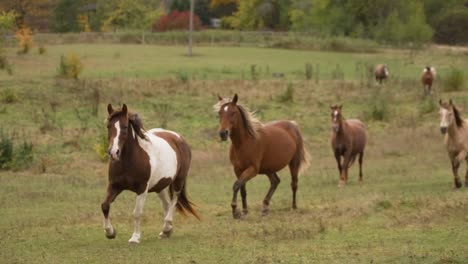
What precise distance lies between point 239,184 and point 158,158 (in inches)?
106

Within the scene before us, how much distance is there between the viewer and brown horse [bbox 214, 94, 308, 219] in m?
15.5

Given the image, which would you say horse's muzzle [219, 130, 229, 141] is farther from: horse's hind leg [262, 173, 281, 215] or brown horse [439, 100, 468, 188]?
brown horse [439, 100, 468, 188]

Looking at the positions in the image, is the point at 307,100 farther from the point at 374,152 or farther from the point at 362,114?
the point at 374,152

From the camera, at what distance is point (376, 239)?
12453mm

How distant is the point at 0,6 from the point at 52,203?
244 ft

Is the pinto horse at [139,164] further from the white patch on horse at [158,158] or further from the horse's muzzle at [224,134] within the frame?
the horse's muzzle at [224,134]

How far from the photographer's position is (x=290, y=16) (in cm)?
11425

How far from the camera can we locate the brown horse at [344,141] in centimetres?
Result: 2244

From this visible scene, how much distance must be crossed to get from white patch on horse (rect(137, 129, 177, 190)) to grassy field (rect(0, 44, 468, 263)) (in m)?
0.95

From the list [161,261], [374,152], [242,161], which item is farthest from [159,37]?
[161,261]

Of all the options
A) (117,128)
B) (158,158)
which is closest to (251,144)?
(158,158)

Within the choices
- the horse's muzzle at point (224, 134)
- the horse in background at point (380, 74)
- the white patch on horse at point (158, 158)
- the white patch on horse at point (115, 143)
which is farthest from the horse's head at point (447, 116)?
the horse in background at point (380, 74)

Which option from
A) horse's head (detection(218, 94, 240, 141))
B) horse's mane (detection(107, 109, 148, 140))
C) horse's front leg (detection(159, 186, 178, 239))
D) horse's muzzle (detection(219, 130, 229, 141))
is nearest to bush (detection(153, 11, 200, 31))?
horse's head (detection(218, 94, 240, 141))

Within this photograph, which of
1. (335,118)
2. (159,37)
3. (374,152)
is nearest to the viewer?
(335,118)
